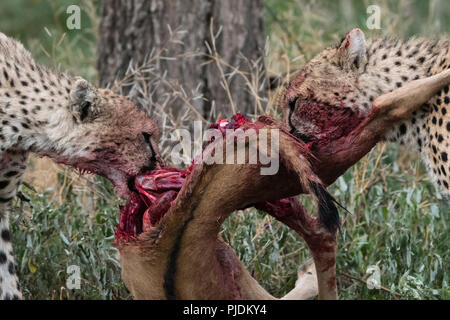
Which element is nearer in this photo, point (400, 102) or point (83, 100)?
point (400, 102)

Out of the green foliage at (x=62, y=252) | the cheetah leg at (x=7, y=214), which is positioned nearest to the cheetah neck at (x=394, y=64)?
the green foliage at (x=62, y=252)

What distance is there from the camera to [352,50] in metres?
3.71

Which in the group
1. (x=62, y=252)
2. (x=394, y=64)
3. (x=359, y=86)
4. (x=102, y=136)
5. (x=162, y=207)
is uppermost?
(x=394, y=64)

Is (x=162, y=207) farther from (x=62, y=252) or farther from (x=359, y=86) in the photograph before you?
(x=62, y=252)

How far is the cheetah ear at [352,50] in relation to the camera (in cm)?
367

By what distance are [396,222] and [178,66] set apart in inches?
74.8

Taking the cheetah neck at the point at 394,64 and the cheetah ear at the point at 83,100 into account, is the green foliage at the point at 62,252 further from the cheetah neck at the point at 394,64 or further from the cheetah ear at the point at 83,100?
the cheetah neck at the point at 394,64

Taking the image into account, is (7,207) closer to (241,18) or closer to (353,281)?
(353,281)

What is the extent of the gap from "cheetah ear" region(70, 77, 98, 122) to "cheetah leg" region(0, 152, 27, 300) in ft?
1.26

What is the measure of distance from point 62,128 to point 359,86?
52.9 inches

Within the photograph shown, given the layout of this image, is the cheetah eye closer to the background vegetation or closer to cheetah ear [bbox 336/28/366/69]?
the background vegetation

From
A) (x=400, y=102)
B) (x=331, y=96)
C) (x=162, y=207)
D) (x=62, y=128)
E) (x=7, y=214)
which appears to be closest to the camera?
(x=162, y=207)

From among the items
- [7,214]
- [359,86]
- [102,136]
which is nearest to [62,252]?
[7,214]

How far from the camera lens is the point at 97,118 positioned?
3.71 meters
